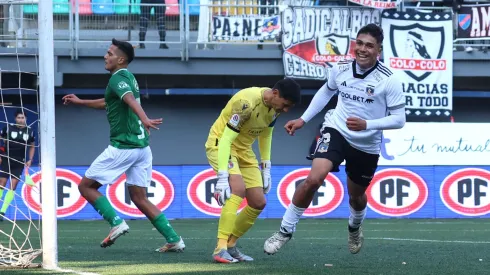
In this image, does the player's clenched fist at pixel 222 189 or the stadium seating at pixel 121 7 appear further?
the stadium seating at pixel 121 7

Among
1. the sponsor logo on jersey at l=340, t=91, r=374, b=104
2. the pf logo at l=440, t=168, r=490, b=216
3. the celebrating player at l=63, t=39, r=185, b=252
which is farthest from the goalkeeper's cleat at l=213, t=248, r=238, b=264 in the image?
the pf logo at l=440, t=168, r=490, b=216

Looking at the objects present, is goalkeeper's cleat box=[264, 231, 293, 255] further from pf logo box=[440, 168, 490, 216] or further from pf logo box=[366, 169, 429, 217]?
pf logo box=[440, 168, 490, 216]

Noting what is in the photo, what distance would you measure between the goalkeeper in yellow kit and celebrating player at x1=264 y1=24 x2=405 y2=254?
30cm

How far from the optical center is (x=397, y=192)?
20.1m

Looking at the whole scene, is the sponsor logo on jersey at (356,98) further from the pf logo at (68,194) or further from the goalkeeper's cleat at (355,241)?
the pf logo at (68,194)

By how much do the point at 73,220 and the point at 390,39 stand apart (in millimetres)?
8184

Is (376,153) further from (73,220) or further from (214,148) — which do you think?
(73,220)

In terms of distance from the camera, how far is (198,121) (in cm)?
2448

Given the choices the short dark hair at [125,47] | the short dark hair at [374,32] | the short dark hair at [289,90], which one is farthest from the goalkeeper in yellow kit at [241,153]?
the short dark hair at [125,47]

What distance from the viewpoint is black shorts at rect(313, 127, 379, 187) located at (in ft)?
29.5

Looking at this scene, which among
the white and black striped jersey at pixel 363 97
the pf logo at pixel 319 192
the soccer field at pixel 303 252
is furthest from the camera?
the pf logo at pixel 319 192

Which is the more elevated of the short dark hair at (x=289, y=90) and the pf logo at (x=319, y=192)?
the short dark hair at (x=289, y=90)

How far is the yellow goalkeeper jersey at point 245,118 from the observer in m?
8.96

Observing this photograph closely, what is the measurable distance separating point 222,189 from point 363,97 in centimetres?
151
